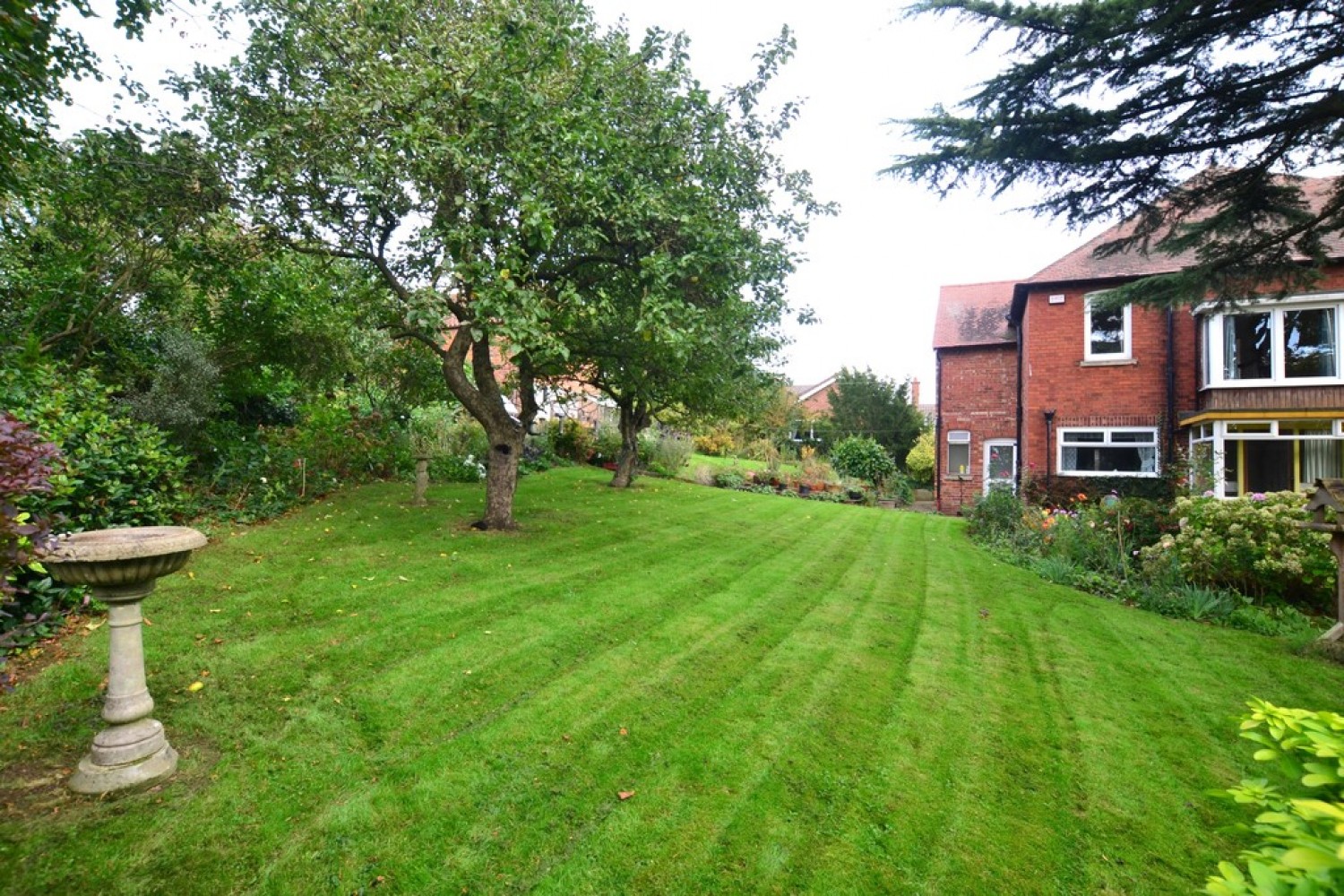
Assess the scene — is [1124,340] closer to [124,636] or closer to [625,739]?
[625,739]

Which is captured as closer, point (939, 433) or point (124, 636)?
point (124, 636)

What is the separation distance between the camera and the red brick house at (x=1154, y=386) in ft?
39.6

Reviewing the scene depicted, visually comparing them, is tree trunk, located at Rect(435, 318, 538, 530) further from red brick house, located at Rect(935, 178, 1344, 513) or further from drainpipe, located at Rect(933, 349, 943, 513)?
drainpipe, located at Rect(933, 349, 943, 513)

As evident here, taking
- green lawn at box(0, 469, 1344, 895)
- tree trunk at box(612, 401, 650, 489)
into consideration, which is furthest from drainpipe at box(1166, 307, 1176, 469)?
tree trunk at box(612, 401, 650, 489)

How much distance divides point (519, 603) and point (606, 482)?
9.91 metres

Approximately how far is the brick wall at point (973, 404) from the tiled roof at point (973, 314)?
0.47 m

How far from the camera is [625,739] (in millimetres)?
3523

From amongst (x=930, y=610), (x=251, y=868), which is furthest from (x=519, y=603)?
(x=930, y=610)

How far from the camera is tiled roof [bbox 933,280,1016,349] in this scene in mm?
18516

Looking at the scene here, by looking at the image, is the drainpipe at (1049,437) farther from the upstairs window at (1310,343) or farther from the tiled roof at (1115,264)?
the upstairs window at (1310,343)

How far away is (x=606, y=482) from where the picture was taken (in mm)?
15391

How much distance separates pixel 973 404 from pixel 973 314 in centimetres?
366

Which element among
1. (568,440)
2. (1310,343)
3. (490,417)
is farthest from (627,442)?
(1310,343)

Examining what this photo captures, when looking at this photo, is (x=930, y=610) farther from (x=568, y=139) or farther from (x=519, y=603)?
(x=568, y=139)
